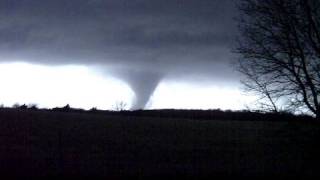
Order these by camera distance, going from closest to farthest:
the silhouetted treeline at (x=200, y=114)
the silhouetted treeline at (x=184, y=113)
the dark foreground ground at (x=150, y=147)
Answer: the dark foreground ground at (x=150, y=147) → the silhouetted treeline at (x=184, y=113) → the silhouetted treeline at (x=200, y=114)

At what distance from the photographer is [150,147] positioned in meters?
32.6

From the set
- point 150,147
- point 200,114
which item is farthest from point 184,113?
point 150,147

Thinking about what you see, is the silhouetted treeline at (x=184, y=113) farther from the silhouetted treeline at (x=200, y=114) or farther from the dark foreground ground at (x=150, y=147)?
the dark foreground ground at (x=150, y=147)

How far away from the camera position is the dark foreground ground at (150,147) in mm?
24922

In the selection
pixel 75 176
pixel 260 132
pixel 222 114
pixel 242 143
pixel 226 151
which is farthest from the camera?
pixel 222 114

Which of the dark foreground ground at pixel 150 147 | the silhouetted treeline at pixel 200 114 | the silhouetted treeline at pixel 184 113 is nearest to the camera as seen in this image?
the dark foreground ground at pixel 150 147

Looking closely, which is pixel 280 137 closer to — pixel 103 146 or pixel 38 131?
pixel 103 146

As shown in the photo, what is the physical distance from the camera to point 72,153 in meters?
29.8

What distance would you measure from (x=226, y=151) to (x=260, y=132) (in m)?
8.38

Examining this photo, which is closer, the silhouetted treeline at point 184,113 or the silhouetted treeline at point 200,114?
the silhouetted treeline at point 184,113

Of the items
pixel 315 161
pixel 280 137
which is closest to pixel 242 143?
pixel 280 137

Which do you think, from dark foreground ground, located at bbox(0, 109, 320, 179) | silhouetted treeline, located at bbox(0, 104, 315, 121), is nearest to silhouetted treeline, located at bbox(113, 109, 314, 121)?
silhouetted treeline, located at bbox(0, 104, 315, 121)

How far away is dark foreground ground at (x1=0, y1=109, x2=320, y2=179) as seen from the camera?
24.9 metres

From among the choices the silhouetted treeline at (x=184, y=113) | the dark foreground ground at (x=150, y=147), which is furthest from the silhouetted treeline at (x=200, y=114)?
the dark foreground ground at (x=150, y=147)
